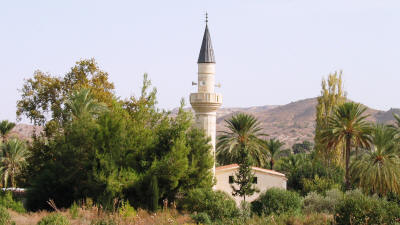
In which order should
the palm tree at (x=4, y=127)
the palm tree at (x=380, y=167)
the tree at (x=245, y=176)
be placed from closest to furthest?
the palm tree at (x=380, y=167) < the tree at (x=245, y=176) < the palm tree at (x=4, y=127)

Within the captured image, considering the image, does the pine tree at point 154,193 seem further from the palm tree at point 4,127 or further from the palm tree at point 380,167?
the palm tree at point 4,127

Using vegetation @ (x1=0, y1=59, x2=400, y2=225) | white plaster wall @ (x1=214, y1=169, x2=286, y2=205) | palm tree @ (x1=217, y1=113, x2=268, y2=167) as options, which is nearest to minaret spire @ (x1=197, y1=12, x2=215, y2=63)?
vegetation @ (x1=0, y1=59, x2=400, y2=225)

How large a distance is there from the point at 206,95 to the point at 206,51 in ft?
9.62

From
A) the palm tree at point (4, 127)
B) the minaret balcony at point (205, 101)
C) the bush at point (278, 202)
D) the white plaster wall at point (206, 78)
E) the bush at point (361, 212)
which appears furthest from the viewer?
the palm tree at point (4, 127)

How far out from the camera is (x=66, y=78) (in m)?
41.8

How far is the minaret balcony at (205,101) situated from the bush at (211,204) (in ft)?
26.2

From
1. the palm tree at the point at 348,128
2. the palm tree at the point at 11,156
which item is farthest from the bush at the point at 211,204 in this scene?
the palm tree at the point at 11,156

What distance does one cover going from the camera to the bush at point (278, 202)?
29673 mm

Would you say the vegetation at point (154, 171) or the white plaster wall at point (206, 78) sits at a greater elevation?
the white plaster wall at point (206, 78)

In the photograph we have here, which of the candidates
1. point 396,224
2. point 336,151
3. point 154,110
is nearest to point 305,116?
point 336,151

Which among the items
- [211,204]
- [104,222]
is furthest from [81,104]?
[104,222]

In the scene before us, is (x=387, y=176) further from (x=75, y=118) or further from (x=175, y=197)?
(x=75, y=118)

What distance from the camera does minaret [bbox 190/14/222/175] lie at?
3416 cm

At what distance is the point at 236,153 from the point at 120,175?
1595cm
